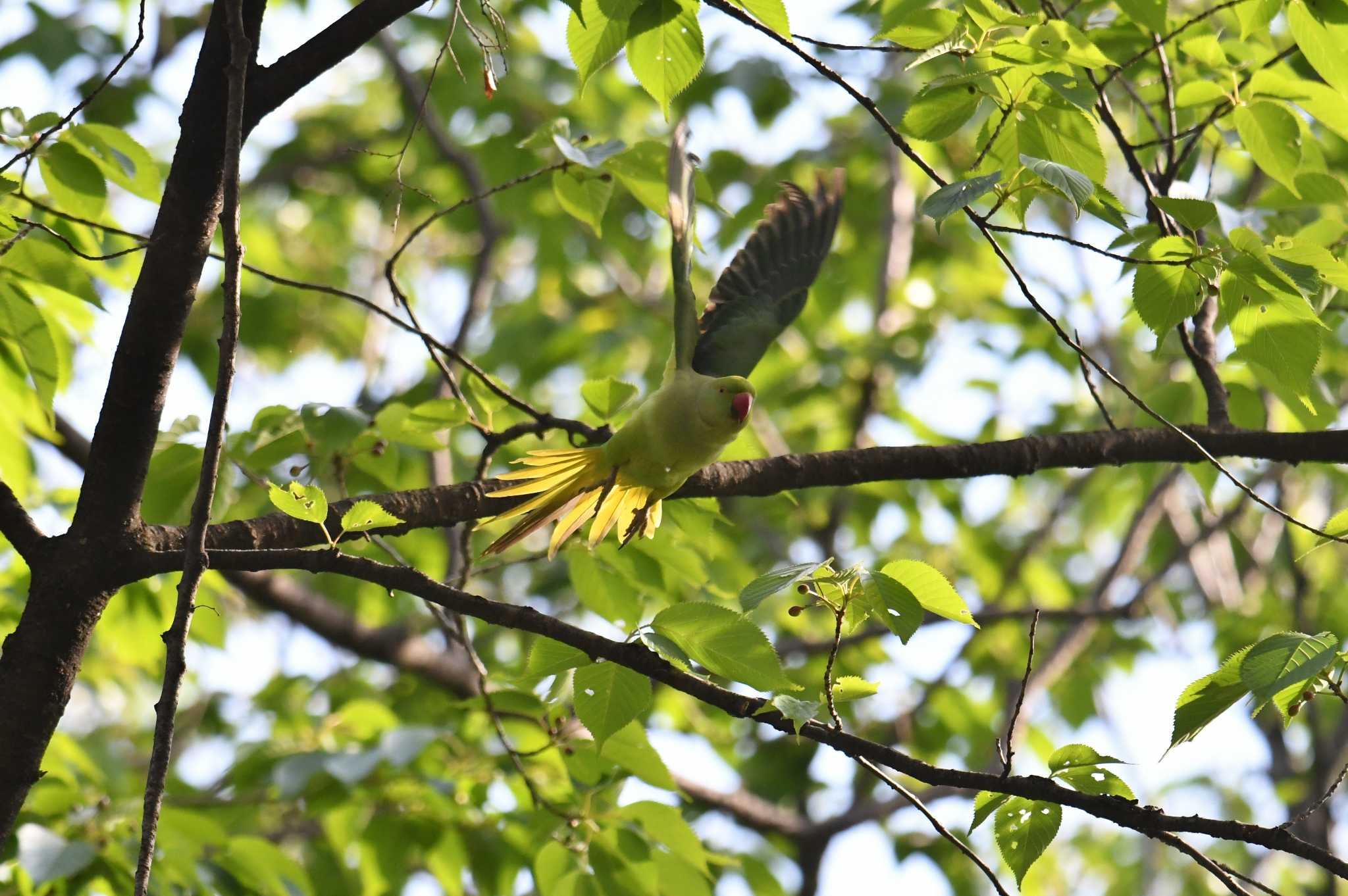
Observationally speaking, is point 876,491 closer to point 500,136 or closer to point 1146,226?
point 500,136

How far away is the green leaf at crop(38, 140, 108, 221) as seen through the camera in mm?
2223

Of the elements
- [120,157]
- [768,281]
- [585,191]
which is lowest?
[120,157]

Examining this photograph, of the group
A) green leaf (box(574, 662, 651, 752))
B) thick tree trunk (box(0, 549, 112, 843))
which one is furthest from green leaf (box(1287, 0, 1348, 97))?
thick tree trunk (box(0, 549, 112, 843))

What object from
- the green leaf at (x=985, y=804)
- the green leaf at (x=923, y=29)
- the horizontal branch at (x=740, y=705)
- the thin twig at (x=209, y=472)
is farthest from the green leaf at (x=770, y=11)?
the green leaf at (x=985, y=804)

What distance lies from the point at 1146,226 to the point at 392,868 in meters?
2.51

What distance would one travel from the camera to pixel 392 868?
3.24 m

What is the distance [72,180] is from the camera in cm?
226

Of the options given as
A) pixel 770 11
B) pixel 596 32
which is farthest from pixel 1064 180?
pixel 596 32

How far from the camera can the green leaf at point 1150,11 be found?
6.90 ft

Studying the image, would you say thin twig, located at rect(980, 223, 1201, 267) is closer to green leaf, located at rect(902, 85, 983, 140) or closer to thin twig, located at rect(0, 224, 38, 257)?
green leaf, located at rect(902, 85, 983, 140)

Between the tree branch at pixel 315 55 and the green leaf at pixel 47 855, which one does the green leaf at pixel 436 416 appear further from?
the green leaf at pixel 47 855

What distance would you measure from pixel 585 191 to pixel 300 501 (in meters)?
1.05

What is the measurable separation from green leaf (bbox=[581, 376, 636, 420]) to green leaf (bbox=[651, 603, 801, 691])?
0.90 metres

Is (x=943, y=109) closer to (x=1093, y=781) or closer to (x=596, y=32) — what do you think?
(x=596, y=32)
